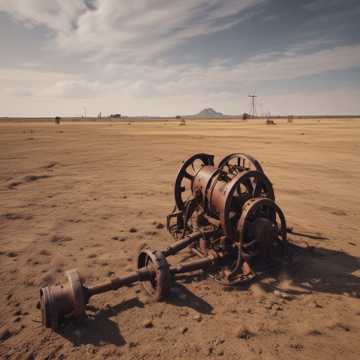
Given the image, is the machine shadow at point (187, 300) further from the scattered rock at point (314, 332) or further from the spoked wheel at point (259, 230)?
the scattered rock at point (314, 332)

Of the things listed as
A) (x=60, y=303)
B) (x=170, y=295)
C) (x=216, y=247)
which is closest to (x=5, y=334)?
(x=60, y=303)

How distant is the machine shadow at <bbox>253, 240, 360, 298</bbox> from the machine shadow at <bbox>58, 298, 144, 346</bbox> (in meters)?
2.40

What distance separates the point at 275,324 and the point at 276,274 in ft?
4.29

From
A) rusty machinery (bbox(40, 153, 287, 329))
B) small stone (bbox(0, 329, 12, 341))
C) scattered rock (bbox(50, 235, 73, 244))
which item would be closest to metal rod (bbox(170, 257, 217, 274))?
rusty machinery (bbox(40, 153, 287, 329))

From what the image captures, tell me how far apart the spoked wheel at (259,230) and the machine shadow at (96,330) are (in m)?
2.19

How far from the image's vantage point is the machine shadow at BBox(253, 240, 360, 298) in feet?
15.5

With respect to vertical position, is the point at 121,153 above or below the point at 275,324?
above

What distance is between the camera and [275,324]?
12.9 ft

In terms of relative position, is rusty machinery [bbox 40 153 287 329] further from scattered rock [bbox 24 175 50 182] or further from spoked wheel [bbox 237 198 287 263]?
scattered rock [bbox 24 175 50 182]

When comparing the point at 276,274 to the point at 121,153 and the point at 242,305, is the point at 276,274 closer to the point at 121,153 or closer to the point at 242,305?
the point at 242,305

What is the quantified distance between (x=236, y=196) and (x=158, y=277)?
2.00 m

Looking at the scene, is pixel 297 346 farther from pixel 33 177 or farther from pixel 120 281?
pixel 33 177

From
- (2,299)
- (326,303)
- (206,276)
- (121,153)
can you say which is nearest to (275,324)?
(326,303)

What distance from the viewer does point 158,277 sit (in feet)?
14.0
